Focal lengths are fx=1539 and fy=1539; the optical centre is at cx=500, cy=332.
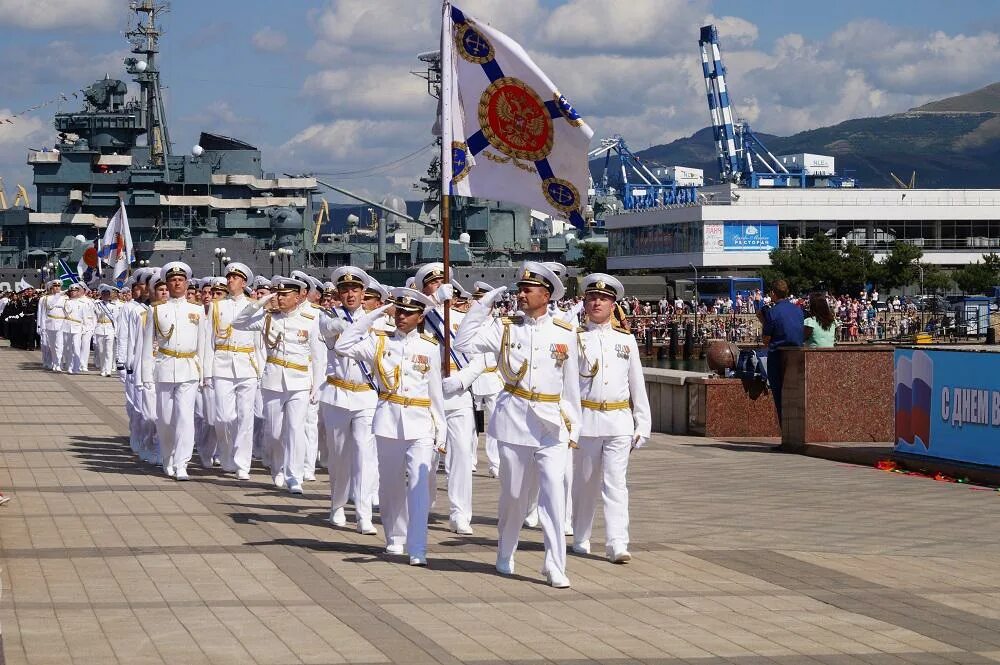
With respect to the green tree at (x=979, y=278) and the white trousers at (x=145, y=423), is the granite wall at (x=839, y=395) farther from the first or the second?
the green tree at (x=979, y=278)

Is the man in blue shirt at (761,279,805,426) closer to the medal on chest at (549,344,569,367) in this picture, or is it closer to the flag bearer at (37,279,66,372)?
the medal on chest at (549,344,569,367)

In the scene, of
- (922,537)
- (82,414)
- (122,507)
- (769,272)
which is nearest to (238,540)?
(122,507)

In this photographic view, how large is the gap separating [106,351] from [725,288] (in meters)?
51.4

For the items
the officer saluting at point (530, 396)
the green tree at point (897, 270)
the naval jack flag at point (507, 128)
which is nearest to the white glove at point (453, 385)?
the officer saluting at point (530, 396)

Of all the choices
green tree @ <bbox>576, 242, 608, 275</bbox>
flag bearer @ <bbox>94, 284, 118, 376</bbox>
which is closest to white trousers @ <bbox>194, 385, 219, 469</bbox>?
flag bearer @ <bbox>94, 284, 118, 376</bbox>

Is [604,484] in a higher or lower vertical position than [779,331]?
lower

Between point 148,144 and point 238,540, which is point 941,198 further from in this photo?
point 238,540

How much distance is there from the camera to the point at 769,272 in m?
94.5

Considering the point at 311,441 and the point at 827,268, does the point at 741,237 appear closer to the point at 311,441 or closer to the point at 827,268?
the point at 827,268

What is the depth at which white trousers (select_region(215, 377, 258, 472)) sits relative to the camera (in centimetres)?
1583

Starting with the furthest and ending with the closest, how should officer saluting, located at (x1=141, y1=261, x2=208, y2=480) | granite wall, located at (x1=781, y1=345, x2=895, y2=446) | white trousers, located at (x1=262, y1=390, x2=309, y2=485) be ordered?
granite wall, located at (x1=781, y1=345, x2=895, y2=446) → officer saluting, located at (x1=141, y1=261, x2=208, y2=480) → white trousers, located at (x1=262, y1=390, x2=309, y2=485)

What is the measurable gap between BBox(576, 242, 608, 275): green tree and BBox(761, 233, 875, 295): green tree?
35.1 metres

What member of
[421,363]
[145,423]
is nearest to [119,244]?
[145,423]

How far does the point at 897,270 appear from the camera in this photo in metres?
85.1
